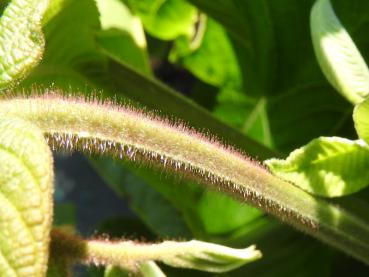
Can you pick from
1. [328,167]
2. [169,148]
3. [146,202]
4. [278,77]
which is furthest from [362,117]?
[146,202]

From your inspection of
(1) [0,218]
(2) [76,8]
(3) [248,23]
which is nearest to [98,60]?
(2) [76,8]

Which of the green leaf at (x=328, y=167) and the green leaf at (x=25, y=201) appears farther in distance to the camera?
the green leaf at (x=328, y=167)

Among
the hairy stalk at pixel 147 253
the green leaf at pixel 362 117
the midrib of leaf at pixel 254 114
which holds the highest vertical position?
the green leaf at pixel 362 117

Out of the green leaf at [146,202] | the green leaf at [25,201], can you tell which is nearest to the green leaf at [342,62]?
the green leaf at [25,201]

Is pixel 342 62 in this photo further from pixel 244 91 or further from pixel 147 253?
pixel 244 91

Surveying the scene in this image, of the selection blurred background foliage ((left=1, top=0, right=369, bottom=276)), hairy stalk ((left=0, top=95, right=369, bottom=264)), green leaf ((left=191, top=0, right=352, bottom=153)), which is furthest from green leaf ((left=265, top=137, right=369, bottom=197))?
green leaf ((left=191, top=0, right=352, bottom=153))

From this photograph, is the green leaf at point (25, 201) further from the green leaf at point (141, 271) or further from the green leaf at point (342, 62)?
the green leaf at point (342, 62)
